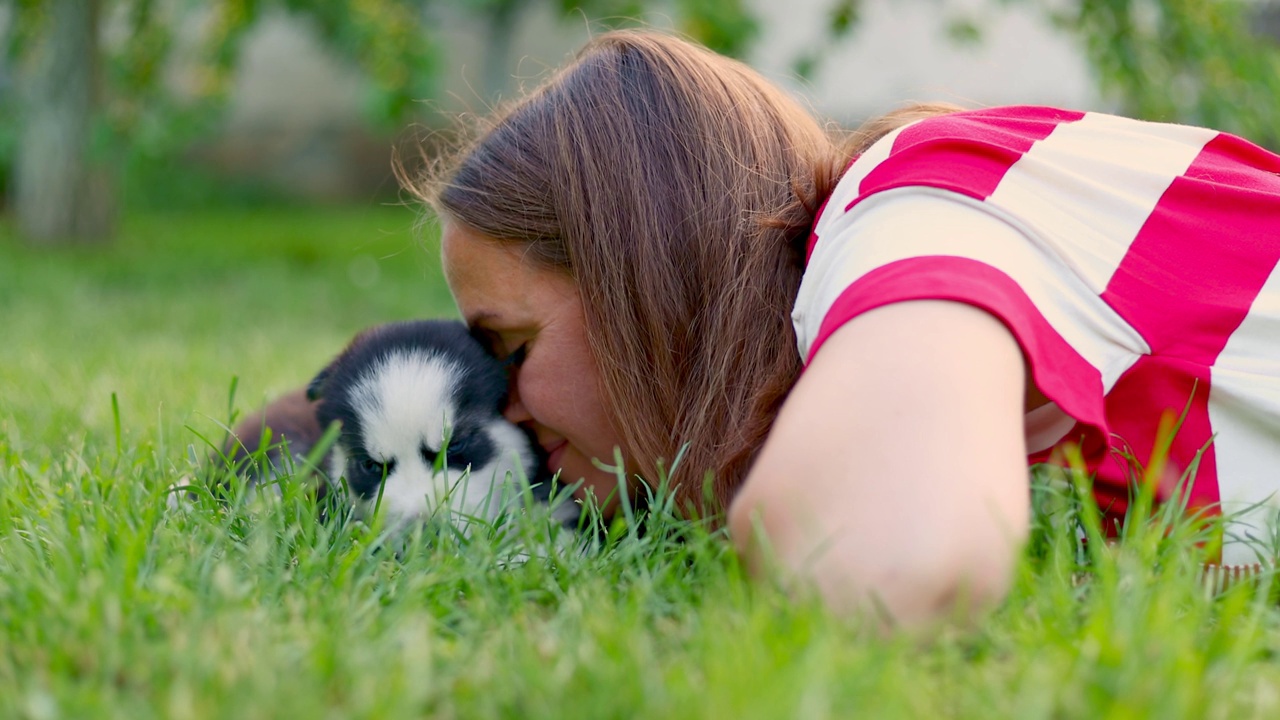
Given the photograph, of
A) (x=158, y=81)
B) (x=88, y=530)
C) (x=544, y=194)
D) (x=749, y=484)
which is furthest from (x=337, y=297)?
(x=749, y=484)

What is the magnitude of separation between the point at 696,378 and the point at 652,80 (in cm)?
54

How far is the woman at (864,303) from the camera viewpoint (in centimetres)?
113

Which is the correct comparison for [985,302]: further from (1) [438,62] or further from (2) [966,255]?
(1) [438,62]

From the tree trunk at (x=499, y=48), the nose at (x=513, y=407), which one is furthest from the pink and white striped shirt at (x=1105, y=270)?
the tree trunk at (x=499, y=48)

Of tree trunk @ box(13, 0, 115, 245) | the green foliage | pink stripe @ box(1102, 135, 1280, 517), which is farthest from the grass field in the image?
tree trunk @ box(13, 0, 115, 245)

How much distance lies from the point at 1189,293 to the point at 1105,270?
155 millimetres

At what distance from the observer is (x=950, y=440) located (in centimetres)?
113

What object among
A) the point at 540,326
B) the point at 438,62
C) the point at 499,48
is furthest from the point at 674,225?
the point at 499,48

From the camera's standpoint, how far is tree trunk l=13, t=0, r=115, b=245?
256 inches

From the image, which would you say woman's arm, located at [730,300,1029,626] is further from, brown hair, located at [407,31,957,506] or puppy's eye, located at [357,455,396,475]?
puppy's eye, located at [357,455,396,475]

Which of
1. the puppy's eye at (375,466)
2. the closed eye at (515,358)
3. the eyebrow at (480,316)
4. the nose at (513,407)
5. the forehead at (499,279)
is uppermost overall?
the forehead at (499,279)

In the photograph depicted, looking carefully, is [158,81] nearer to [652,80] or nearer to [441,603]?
[652,80]

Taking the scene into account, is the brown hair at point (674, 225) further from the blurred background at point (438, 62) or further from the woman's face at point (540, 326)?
the blurred background at point (438, 62)

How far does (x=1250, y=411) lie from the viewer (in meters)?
1.54
